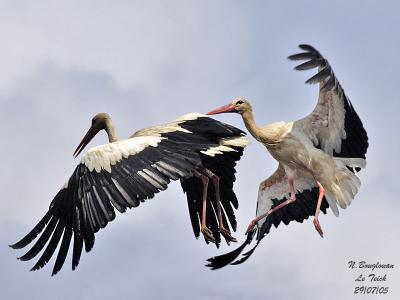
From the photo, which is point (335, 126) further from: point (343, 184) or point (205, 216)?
point (205, 216)

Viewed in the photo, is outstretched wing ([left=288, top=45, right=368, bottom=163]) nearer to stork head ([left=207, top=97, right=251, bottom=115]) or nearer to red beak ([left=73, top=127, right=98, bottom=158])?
stork head ([left=207, top=97, right=251, bottom=115])

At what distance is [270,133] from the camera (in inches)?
727

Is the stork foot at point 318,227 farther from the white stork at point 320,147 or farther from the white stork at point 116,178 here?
the white stork at point 116,178

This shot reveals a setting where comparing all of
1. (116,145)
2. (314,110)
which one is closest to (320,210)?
(314,110)

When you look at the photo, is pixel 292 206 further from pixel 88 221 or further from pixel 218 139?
pixel 88 221

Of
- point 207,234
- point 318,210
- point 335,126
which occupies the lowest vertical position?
point 318,210

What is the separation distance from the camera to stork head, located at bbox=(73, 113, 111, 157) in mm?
21188

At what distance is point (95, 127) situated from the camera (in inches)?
843

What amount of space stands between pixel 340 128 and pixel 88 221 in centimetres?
322

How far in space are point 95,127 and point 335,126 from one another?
4326 mm

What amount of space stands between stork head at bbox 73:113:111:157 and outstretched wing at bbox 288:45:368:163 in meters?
3.66

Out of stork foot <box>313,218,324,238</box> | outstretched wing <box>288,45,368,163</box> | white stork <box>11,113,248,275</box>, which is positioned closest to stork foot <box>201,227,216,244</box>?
white stork <box>11,113,248,275</box>

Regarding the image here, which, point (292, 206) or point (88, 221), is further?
point (292, 206)

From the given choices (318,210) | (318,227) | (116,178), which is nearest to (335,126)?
(318,210)
